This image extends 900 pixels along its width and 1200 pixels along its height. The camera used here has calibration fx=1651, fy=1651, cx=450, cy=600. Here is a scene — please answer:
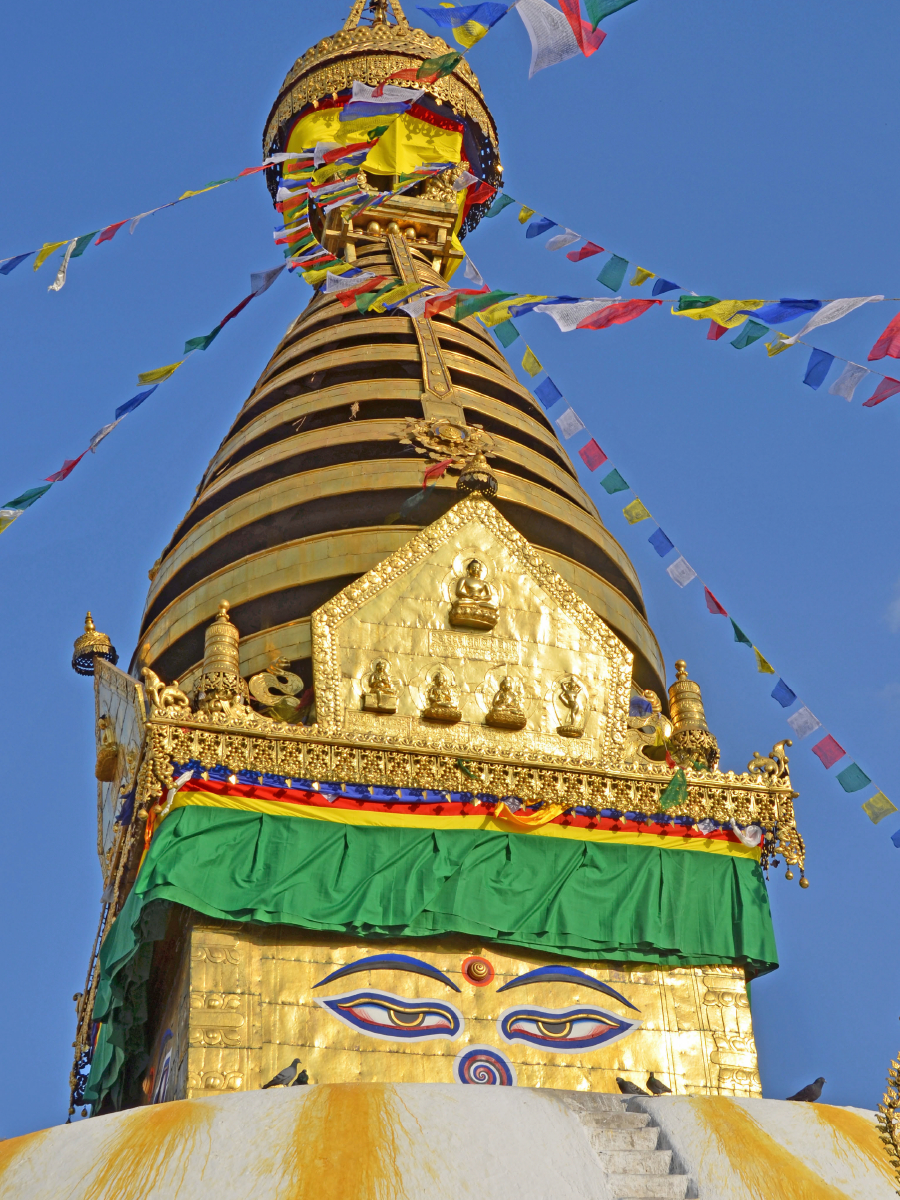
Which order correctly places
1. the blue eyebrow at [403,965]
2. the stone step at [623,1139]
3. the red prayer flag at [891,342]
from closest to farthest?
1. the stone step at [623,1139]
2. the red prayer flag at [891,342]
3. the blue eyebrow at [403,965]

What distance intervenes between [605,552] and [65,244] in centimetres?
620

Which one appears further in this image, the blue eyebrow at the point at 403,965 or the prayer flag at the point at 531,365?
the prayer flag at the point at 531,365

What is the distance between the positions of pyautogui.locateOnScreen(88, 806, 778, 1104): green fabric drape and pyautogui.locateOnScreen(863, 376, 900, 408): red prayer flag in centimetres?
381

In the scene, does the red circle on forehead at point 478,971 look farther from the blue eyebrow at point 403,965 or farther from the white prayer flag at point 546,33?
the white prayer flag at point 546,33

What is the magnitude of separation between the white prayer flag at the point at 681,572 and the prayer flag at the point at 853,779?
3145 millimetres

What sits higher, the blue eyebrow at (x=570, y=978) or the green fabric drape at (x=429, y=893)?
the green fabric drape at (x=429, y=893)

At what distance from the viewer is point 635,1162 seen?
9109 mm

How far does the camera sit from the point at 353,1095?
29.5ft

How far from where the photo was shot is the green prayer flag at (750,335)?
43.2 feet

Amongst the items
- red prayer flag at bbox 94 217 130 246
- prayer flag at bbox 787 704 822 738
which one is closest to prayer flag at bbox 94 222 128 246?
red prayer flag at bbox 94 217 130 246

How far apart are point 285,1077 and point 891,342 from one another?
6412 mm

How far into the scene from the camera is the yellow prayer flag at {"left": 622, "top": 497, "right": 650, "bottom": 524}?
17.6 m

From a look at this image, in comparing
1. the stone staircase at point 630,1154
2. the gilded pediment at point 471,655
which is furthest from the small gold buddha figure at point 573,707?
the stone staircase at point 630,1154

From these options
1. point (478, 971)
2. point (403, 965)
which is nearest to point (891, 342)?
point (478, 971)
